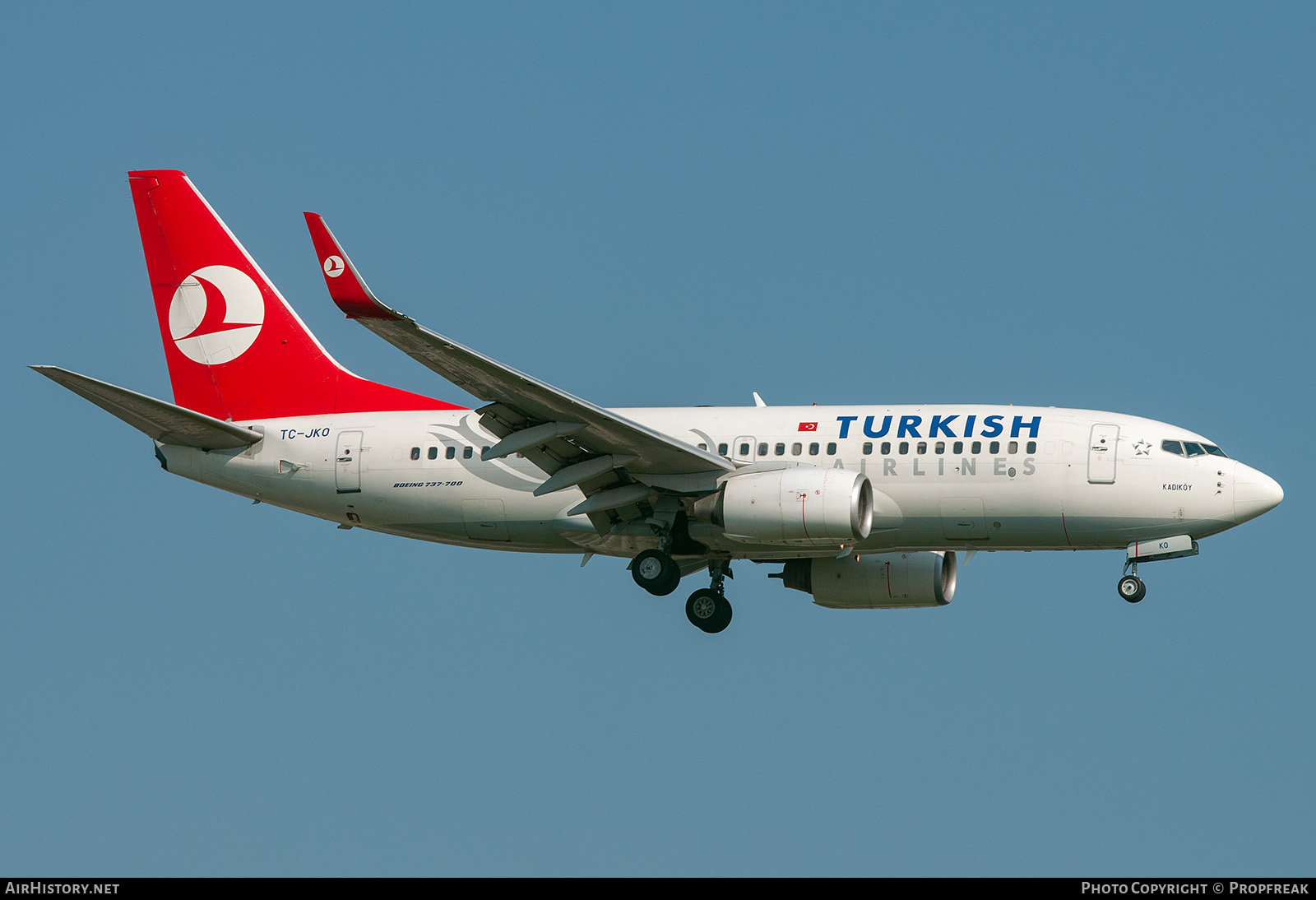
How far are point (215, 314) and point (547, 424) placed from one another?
1183 cm

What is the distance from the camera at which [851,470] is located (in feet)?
128

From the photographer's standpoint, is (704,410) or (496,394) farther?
(704,410)

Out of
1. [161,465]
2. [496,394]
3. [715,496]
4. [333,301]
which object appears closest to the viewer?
[333,301]

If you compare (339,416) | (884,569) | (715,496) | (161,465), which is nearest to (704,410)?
(715,496)

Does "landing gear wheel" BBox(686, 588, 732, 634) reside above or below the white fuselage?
below

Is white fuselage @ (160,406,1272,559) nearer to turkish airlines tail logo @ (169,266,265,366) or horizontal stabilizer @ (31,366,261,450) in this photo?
horizontal stabilizer @ (31,366,261,450)

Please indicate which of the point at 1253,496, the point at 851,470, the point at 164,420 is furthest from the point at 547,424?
the point at 1253,496

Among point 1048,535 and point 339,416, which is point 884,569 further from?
point 339,416

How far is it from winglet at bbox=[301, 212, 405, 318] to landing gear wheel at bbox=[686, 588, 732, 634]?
1285 centimetres

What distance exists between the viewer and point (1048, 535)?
126 feet

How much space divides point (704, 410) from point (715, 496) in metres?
Result: 2.90

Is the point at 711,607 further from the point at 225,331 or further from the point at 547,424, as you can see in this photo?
the point at 225,331

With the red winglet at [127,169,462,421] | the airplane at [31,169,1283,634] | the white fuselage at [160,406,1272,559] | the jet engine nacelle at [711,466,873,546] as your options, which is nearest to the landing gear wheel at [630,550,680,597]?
the airplane at [31,169,1283,634]

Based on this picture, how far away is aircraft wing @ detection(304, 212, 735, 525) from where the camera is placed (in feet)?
107
